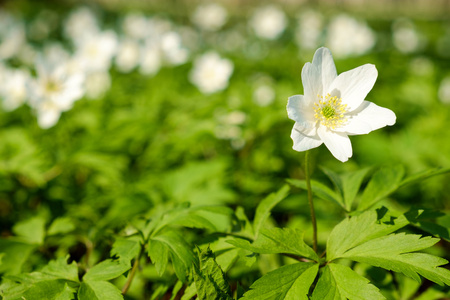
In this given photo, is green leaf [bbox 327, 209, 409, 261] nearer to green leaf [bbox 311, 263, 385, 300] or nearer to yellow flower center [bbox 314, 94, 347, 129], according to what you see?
green leaf [bbox 311, 263, 385, 300]

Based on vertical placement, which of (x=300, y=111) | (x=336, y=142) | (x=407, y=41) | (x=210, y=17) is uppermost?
(x=300, y=111)

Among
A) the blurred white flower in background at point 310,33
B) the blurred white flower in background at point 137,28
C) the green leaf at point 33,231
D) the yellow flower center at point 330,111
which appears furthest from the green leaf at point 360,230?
the blurred white flower in background at point 310,33

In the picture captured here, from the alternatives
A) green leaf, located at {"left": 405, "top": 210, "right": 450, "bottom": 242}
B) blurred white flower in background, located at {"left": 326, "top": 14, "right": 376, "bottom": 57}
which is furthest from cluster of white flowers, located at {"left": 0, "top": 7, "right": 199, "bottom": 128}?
blurred white flower in background, located at {"left": 326, "top": 14, "right": 376, "bottom": 57}

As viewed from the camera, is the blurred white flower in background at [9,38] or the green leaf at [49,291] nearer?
the green leaf at [49,291]

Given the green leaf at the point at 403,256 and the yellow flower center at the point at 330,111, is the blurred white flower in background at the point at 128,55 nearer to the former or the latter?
the yellow flower center at the point at 330,111

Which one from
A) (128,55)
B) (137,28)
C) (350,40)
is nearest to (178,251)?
(128,55)

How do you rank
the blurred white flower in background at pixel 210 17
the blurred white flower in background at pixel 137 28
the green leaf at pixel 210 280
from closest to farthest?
the green leaf at pixel 210 280 → the blurred white flower in background at pixel 137 28 → the blurred white flower in background at pixel 210 17

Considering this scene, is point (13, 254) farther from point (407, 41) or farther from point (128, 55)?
point (407, 41)
